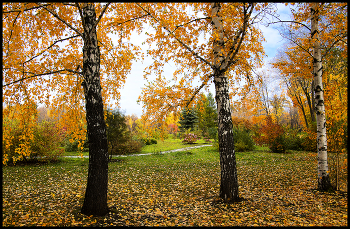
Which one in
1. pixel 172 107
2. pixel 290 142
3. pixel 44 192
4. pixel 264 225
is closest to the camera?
pixel 264 225

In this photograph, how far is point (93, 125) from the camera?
12.2ft

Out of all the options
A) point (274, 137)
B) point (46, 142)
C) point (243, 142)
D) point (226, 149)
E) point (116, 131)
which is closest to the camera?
point (226, 149)

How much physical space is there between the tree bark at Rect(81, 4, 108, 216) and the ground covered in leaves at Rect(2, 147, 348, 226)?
0.30m

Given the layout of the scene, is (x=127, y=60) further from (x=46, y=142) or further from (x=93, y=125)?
(x=46, y=142)

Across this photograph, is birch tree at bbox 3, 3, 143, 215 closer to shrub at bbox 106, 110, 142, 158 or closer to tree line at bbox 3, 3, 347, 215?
tree line at bbox 3, 3, 347, 215

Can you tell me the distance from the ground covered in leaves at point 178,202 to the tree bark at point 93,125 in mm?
299

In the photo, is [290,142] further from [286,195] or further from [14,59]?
[14,59]

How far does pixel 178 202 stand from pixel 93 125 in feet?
8.61

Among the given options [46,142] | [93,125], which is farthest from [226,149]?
[46,142]

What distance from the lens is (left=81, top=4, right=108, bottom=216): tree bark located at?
146 inches

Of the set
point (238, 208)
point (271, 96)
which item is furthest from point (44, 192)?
point (271, 96)

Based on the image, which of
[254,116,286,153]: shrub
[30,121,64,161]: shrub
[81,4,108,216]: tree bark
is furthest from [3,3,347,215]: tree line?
[254,116,286,153]: shrub

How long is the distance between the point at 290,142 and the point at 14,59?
1481cm

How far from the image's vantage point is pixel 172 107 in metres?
5.92
